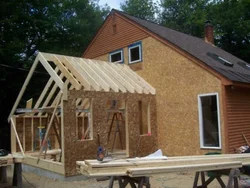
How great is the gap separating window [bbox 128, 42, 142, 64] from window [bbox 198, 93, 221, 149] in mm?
3917

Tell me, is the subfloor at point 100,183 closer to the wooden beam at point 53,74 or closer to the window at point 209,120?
the window at point 209,120

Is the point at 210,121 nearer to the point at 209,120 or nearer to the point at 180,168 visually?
the point at 209,120

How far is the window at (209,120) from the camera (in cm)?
952

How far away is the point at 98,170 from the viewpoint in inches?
182

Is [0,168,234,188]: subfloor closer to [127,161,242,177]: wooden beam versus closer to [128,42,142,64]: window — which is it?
[127,161,242,177]: wooden beam

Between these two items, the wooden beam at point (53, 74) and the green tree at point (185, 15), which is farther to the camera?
the green tree at point (185, 15)

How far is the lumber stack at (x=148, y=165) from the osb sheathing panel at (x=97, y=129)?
3.21 m

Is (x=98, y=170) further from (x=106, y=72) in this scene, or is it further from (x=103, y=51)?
(x=103, y=51)

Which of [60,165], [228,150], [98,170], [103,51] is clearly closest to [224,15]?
[103,51]

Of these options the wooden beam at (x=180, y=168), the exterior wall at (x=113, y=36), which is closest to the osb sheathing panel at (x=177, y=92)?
the exterior wall at (x=113, y=36)

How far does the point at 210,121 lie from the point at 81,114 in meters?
5.57

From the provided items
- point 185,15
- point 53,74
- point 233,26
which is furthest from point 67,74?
point 185,15

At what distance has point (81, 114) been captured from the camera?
40.7 feet

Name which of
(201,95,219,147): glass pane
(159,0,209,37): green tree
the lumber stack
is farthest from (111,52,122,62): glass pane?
(159,0,209,37): green tree
